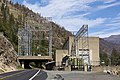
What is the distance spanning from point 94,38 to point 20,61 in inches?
1108

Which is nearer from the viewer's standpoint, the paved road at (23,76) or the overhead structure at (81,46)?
the paved road at (23,76)

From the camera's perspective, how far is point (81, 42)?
377 feet

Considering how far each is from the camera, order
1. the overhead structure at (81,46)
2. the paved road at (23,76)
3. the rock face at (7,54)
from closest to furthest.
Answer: the paved road at (23,76)
the rock face at (7,54)
the overhead structure at (81,46)

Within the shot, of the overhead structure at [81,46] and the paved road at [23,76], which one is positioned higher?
the overhead structure at [81,46]

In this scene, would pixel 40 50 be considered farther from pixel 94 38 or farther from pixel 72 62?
pixel 72 62

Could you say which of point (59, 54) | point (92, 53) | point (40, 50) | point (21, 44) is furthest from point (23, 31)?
point (40, 50)

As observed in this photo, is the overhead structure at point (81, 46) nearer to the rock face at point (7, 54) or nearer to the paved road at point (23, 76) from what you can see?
the rock face at point (7, 54)

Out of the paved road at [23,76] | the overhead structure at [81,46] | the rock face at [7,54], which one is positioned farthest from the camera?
the overhead structure at [81,46]

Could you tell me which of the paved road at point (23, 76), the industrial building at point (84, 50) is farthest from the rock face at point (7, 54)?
the paved road at point (23, 76)

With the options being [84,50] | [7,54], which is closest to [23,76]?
[7,54]

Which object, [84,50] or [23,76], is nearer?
[23,76]

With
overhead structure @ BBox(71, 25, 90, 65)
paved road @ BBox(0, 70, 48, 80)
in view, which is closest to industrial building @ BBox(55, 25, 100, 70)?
overhead structure @ BBox(71, 25, 90, 65)

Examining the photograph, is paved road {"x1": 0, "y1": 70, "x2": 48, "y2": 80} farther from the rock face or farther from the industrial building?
the industrial building

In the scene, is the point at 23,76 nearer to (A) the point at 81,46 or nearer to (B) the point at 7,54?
(B) the point at 7,54
